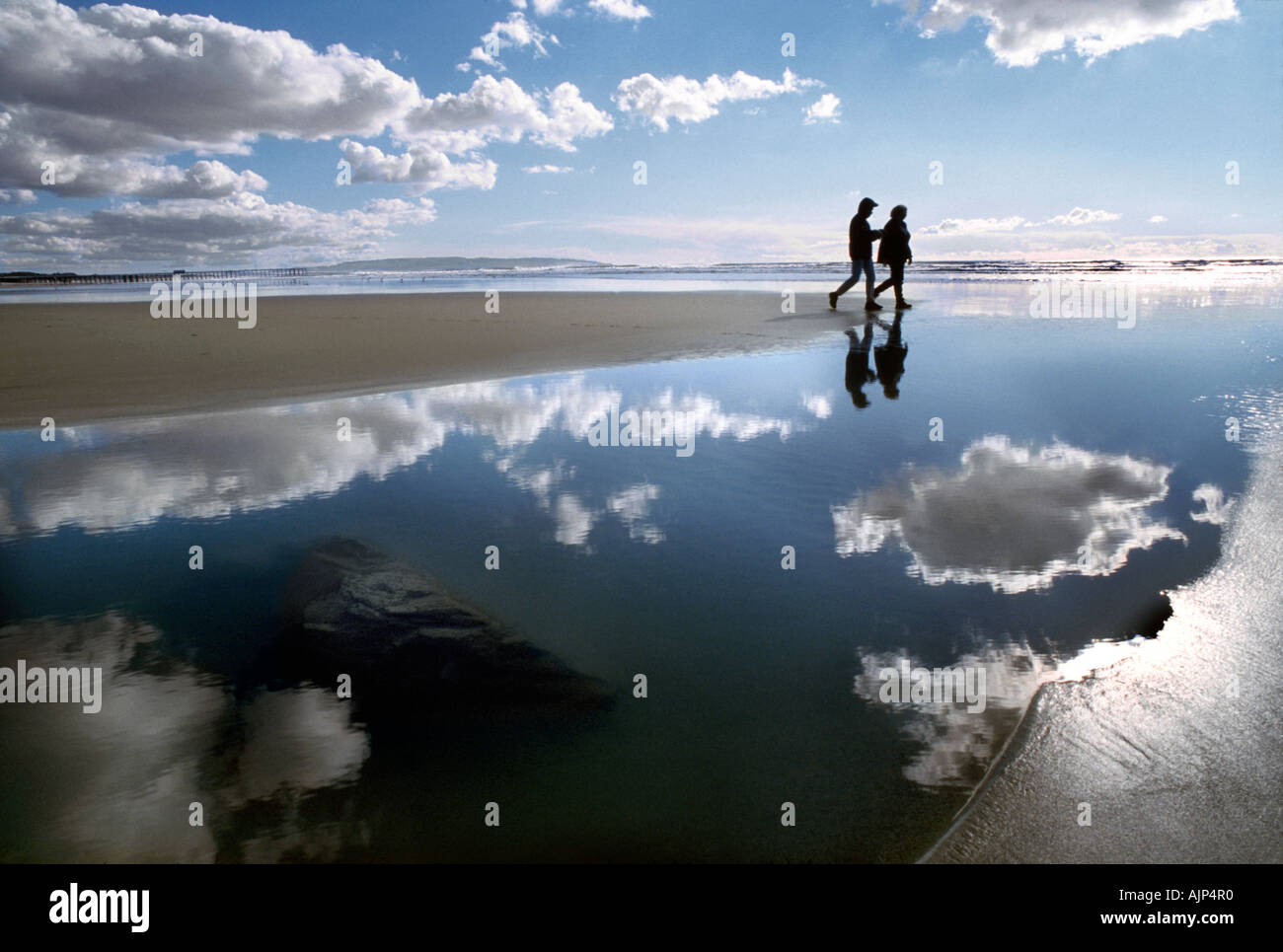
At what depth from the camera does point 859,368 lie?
380 inches

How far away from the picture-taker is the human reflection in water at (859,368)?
789cm

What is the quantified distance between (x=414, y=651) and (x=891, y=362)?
8440 mm

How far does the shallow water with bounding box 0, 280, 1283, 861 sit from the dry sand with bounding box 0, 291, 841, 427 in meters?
1.78

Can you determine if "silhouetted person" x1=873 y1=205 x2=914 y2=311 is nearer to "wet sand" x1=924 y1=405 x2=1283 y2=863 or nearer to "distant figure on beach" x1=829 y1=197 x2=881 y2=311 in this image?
"distant figure on beach" x1=829 y1=197 x2=881 y2=311

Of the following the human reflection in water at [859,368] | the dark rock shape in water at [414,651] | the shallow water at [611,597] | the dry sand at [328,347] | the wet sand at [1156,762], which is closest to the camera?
the wet sand at [1156,762]

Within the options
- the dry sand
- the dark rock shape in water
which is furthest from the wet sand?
the dry sand

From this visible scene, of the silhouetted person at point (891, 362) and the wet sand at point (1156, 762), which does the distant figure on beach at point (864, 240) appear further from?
the wet sand at point (1156, 762)

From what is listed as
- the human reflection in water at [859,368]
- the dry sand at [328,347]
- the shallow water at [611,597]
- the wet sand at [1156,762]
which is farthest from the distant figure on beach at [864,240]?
the wet sand at [1156,762]

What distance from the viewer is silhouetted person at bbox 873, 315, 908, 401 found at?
8266 mm

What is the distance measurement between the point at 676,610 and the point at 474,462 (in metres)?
2.83

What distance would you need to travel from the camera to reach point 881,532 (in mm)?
4164

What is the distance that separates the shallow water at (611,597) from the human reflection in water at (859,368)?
0.35 metres
